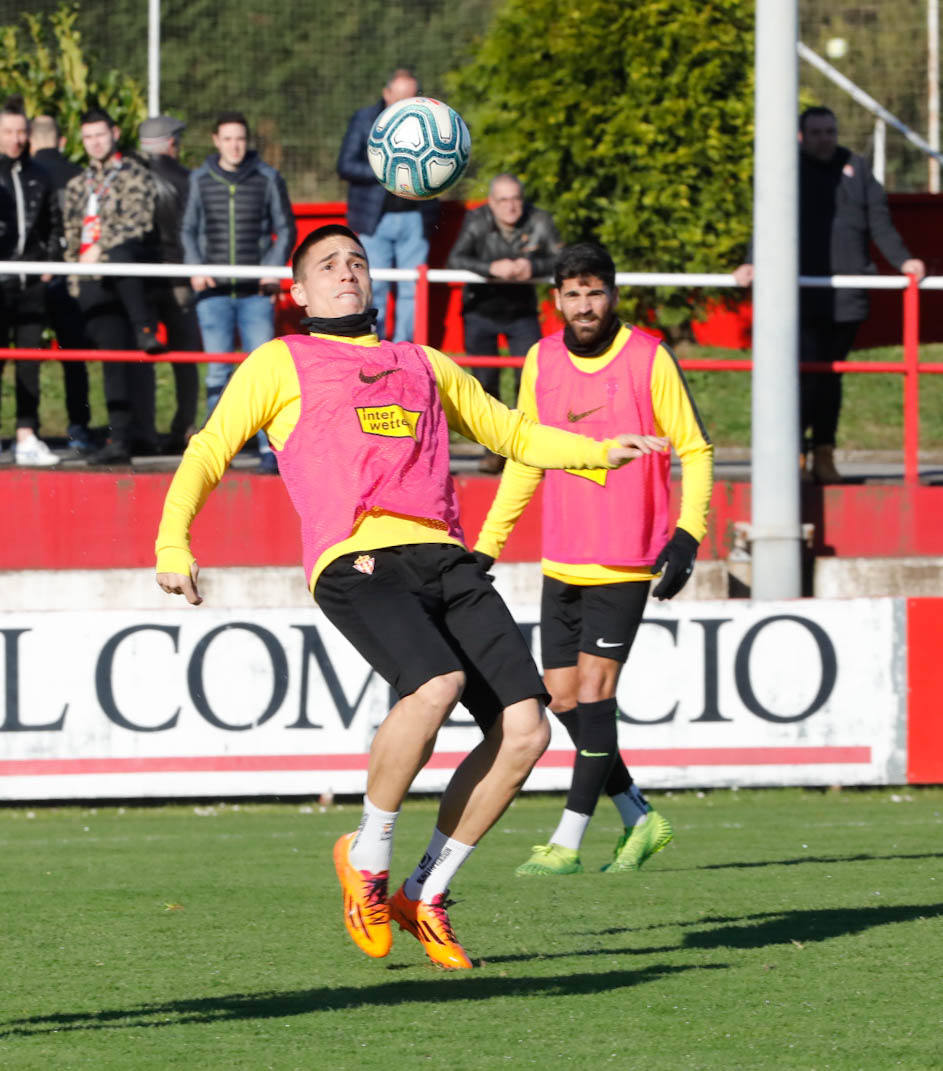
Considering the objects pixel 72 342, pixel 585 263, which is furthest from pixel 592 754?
pixel 72 342

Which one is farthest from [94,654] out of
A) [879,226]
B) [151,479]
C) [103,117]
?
[879,226]

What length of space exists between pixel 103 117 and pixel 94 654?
335cm

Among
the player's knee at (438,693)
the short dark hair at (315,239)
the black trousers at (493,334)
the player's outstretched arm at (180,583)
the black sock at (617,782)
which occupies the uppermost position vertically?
the black trousers at (493,334)

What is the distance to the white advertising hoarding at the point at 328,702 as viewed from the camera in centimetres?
974

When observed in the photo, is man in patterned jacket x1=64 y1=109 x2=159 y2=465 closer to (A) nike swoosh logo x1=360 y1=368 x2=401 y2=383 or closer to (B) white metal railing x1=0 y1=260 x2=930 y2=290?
(B) white metal railing x1=0 y1=260 x2=930 y2=290

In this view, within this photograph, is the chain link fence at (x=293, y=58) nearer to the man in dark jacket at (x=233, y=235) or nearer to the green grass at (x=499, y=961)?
the man in dark jacket at (x=233, y=235)

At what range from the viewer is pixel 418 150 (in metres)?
6.81

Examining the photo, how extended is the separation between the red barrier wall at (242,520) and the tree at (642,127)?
1058 centimetres

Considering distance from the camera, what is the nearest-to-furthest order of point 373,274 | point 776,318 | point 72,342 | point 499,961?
point 499,961 → point 373,274 → point 776,318 → point 72,342

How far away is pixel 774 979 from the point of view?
5.23 metres

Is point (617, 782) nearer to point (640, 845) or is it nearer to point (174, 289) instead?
point (640, 845)

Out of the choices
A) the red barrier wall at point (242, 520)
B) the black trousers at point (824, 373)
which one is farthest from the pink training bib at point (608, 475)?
the black trousers at point (824, 373)

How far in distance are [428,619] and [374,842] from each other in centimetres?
63

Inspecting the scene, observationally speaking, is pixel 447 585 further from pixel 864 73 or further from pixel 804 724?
pixel 864 73
